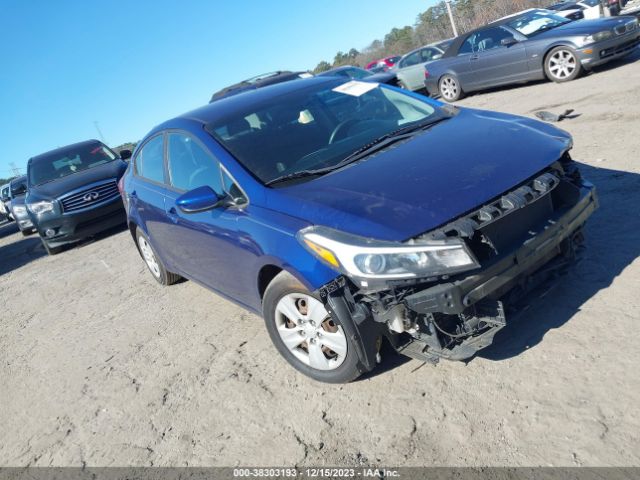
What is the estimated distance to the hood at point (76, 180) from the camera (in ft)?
31.8

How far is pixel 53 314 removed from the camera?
614 cm

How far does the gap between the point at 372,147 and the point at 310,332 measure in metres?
1.28

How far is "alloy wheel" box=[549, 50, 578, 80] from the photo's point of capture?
9938 millimetres

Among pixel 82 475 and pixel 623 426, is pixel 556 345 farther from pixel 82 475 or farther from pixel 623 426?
pixel 82 475

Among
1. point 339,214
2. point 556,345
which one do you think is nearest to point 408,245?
point 339,214

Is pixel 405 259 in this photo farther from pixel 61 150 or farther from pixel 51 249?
pixel 61 150

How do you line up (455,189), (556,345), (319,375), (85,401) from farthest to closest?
1. (85,401)
2. (319,375)
3. (556,345)
4. (455,189)

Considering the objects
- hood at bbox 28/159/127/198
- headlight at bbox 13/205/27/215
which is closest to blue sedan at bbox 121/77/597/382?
hood at bbox 28/159/127/198

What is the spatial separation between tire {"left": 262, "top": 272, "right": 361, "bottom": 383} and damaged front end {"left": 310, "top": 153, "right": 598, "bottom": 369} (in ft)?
0.55

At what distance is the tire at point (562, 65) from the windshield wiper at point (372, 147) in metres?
7.43

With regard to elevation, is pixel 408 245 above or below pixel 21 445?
above

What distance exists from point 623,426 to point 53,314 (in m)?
5.83

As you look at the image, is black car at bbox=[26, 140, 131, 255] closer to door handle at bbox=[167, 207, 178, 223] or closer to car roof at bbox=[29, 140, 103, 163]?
car roof at bbox=[29, 140, 103, 163]

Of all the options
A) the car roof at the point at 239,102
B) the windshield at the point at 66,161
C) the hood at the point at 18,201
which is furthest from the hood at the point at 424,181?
the hood at the point at 18,201
